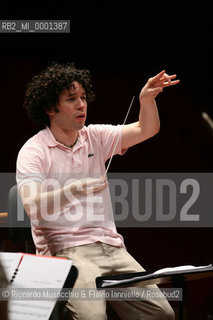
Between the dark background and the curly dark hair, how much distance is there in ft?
2.42

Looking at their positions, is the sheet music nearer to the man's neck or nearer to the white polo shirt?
the white polo shirt

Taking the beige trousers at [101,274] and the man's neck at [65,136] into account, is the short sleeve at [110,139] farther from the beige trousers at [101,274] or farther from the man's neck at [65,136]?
the beige trousers at [101,274]

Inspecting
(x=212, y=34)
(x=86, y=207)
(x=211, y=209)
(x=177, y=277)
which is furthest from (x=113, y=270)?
(x=212, y=34)

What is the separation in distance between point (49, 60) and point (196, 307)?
2065mm

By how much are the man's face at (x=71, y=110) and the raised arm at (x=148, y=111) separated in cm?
25

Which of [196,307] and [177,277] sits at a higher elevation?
[177,277]

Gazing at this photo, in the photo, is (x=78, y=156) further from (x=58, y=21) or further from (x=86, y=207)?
(x=58, y=21)

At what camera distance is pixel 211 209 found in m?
3.57

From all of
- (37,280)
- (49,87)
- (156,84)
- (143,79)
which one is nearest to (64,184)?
(49,87)

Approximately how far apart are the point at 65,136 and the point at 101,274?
0.69 metres

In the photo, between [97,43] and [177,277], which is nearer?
[177,277]

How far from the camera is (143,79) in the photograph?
3486mm

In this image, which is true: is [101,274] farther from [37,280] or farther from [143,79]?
[143,79]

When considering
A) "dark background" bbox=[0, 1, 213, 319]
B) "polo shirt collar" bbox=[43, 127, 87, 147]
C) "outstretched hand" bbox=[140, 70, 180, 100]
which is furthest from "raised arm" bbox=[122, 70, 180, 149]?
"dark background" bbox=[0, 1, 213, 319]
